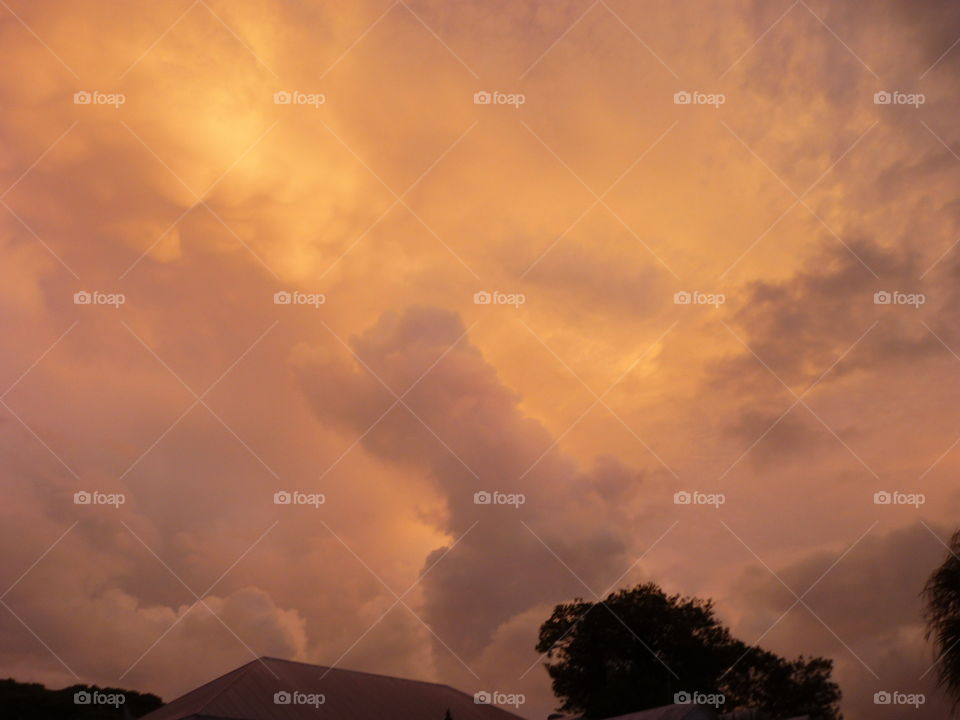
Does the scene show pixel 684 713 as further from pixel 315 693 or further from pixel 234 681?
pixel 234 681

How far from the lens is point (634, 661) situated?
76.8m

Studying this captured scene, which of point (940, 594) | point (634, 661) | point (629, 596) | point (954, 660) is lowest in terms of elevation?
point (954, 660)

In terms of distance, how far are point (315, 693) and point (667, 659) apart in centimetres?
3303

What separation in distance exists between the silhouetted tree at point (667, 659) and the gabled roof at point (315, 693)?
12240mm

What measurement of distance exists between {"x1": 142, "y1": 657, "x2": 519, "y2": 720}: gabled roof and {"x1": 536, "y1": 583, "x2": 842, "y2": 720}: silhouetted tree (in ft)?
40.2

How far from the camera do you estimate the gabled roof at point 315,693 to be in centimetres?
4909

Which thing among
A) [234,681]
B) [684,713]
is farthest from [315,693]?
[684,713]

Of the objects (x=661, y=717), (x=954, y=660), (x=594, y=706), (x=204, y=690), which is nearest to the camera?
(x=954, y=660)

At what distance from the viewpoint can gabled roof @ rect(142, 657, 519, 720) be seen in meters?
49.1

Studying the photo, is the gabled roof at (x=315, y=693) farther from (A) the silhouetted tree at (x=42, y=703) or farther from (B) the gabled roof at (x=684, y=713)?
(A) the silhouetted tree at (x=42, y=703)

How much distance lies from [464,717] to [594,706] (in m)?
15.5

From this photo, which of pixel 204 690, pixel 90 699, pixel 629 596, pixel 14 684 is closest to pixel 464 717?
pixel 204 690

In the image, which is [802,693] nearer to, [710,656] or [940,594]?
[710,656]

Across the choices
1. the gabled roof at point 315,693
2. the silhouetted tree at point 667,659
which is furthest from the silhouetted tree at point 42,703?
the silhouetted tree at point 667,659
